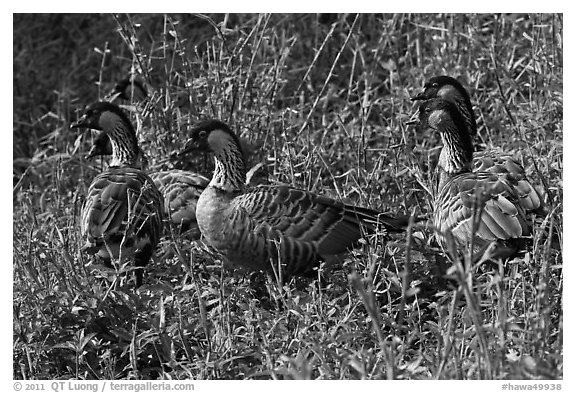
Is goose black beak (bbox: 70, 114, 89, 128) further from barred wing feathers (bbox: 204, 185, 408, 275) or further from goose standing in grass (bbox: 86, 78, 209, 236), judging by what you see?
barred wing feathers (bbox: 204, 185, 408, 275)

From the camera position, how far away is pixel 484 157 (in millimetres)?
6387

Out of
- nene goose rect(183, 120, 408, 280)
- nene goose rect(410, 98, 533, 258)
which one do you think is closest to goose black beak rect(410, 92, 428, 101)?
nene goose rect(410, 98, 533, 258)

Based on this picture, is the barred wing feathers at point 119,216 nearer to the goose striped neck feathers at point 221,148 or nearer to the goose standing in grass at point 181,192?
the goose striped neck feathers at point 221,148

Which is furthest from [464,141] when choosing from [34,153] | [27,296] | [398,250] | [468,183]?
[34,153]

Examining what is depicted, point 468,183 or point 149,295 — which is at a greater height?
point 468,183

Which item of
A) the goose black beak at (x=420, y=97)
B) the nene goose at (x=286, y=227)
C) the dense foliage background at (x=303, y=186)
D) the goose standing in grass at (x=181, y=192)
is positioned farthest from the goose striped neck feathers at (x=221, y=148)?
the goose black beak at (x=420, y=97)

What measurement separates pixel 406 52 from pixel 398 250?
2.54 meters

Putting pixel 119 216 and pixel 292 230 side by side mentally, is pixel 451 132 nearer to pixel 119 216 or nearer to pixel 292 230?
pixel 292 230

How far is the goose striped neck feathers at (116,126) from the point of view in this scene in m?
6.78

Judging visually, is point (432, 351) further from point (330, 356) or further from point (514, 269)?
point (514, 269)

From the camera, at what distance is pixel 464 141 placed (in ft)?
20.1

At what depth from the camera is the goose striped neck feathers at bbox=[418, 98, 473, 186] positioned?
20.0 feet

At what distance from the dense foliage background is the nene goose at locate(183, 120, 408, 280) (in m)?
0.14

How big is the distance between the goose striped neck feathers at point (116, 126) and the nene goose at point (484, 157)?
1997 mm
